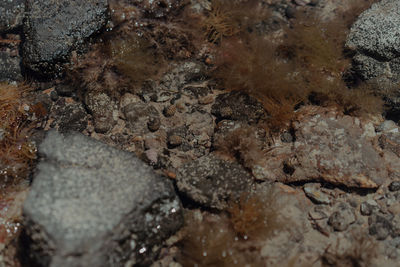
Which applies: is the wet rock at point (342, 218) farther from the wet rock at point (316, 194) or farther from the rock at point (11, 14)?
the rock at point (11, 14)

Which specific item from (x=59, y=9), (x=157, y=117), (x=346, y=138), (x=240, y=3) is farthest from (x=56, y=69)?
(x=346, y=138)

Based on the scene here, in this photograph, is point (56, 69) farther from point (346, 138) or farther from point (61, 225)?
point (346, 138)

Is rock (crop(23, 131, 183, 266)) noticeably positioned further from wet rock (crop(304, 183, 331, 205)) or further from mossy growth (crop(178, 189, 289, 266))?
wet rock (crop(304, 183, 331, 205))

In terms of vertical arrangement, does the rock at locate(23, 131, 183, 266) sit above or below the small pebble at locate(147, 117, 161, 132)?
above

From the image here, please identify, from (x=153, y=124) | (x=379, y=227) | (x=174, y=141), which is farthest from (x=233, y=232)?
(x=153, y=124)

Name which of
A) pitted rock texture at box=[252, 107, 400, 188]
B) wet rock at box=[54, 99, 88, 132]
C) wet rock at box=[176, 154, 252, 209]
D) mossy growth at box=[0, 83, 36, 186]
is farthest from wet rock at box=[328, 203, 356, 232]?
mossy growth at box=[0, 83, 36, 186]

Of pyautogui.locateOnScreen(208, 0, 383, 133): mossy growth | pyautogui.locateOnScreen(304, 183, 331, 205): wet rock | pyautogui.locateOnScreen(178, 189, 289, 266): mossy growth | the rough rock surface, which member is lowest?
pyautogui.locateOnScreen(178, 189, 289, 266): mossy growth
